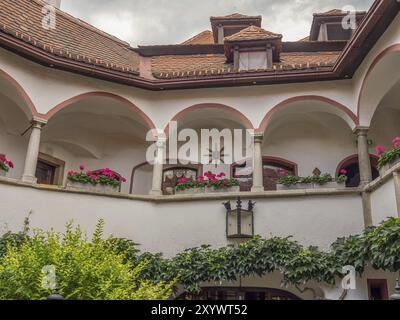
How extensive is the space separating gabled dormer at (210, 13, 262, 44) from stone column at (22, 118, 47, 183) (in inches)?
295

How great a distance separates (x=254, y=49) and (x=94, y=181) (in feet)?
18.0

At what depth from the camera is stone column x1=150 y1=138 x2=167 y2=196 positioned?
9269 mm

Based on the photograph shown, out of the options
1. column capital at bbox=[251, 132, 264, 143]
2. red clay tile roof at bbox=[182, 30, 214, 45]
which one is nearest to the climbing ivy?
column capital at bbox=[251, 132, 264, 143]

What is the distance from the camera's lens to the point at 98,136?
12.0 m

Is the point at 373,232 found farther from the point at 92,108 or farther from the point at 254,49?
the point at 92,108

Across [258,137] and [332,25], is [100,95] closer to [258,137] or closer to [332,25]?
[258,137]

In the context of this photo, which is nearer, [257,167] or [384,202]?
[384,202]

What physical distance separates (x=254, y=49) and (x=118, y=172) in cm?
503

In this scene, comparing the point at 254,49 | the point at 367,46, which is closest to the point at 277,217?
the point at 367,46

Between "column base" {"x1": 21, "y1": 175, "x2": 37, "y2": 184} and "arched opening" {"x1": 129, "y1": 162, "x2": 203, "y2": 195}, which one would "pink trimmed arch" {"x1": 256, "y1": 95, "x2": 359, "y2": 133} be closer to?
"arched opening" {"x1": 129, "y1": 162, "x2": 203, "y2": 195}

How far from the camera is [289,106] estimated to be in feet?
33.0

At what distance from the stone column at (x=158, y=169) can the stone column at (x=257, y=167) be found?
6.82ft

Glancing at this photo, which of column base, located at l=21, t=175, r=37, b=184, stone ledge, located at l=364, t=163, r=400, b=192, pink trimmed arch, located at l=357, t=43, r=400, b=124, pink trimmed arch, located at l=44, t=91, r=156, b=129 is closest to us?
stone ledge, located at l=364, t=163, r=400, b=192

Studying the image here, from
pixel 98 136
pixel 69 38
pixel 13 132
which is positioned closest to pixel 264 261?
pixel 98 136
